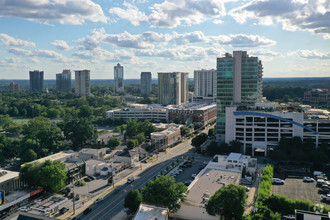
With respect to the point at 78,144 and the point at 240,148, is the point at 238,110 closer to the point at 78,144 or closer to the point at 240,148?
the point at 240,148

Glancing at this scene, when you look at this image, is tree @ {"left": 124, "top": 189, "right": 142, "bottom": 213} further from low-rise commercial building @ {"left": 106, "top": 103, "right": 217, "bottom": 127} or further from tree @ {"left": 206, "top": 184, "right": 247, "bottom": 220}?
low-rise commercial building @ {"left": 106, "top": 103, "right": 217, "bottom": 127}

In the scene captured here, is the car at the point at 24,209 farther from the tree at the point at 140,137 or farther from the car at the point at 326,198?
the car at the point at 326,198

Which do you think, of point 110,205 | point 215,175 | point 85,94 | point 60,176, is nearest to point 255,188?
point 215,175

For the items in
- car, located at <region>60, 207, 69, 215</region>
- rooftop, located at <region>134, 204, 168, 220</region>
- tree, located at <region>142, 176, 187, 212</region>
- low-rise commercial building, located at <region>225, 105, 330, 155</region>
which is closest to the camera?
rooftop, located at <region>134, 204, 168, 220</region>

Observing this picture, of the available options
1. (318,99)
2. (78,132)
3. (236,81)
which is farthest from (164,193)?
(318,99)

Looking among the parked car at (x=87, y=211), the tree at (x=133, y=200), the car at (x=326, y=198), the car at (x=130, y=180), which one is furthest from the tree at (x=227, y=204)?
the car at (x=130, y=180)

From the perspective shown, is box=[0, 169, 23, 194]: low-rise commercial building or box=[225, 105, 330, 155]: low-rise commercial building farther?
box=[225, 105, 330, 155]: low-rise commercial building

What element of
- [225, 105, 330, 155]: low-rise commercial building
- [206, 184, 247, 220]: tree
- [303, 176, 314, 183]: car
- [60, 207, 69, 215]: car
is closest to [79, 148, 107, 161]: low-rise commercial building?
[60, 207, 69, 215]: car

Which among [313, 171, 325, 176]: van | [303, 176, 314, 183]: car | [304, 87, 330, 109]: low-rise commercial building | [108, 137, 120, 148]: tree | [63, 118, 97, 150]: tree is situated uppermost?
[304, 87, 330, 109]: low-rise commercial building
